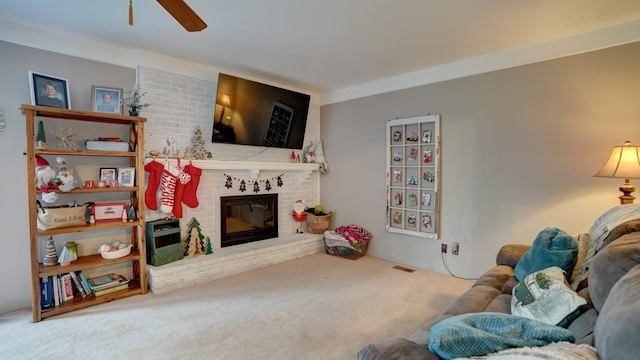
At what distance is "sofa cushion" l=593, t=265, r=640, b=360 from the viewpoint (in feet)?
2.45

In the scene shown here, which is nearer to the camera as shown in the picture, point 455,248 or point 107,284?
point 107,284

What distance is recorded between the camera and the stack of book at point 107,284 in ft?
9.10

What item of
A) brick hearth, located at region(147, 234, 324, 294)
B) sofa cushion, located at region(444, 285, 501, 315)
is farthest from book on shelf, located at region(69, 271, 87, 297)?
sofa cushion, located at region(444, 285, 501, 315)

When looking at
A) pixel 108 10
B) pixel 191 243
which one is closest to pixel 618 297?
pixel 108 10

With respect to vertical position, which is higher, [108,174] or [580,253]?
[108,174]

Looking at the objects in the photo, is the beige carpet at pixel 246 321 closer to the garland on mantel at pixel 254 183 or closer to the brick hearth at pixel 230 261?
the brick hearth at pixel 230 261

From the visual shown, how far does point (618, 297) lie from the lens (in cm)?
94

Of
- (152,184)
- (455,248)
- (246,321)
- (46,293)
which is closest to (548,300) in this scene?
(246,321)

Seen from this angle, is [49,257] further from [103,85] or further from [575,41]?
[575,41]

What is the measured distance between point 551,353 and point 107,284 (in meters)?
3.29

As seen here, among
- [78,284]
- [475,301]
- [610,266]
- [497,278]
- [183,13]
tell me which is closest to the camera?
[610,266]

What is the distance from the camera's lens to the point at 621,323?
80cm

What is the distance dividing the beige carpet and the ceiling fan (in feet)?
6.54

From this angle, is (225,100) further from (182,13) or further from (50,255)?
(50,255)
